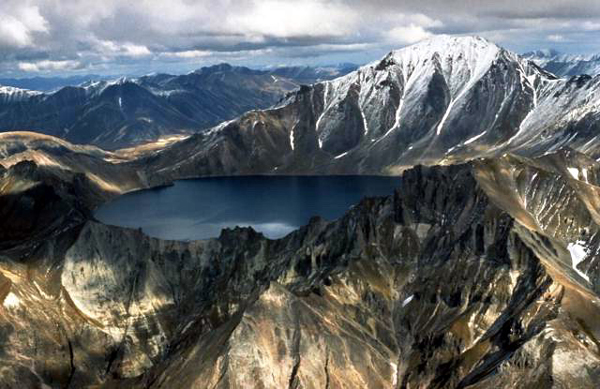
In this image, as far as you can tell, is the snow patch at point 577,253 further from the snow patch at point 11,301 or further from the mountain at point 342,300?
the snow patch at point 11,301

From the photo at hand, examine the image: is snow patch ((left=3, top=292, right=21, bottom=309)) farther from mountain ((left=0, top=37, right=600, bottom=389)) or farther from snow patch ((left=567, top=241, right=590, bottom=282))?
snow patch ((left=567, top=241, right=590, bottom=282))

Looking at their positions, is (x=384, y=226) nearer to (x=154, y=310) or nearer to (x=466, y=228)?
(x=466, y=228)

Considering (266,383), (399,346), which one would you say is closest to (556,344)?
(399,346)

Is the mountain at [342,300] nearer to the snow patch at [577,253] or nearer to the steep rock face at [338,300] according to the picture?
the steep rock face at [338,300]

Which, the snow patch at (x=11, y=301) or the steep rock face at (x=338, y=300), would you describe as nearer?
the steep rock face at (x=338, y=300)

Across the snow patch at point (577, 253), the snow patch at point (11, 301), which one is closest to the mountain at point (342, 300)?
the snow patch at point (11, 301)

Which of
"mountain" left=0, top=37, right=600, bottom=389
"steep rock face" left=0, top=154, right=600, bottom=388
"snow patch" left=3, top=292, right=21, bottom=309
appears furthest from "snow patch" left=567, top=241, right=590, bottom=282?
"snow patch" left=3, top=292, right=21, bottom=309

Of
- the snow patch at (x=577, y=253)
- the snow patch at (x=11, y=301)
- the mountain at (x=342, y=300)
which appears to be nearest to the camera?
the mountain at (x=342, y=300)

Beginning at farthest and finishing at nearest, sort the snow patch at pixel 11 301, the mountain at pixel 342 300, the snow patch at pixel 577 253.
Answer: the snow patch at pixel 577 253 → the snow patch at pixel 11 301 → the mountain at pixel 342 300

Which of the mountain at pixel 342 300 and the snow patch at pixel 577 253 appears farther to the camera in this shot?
the snow patch at pixel 577 253

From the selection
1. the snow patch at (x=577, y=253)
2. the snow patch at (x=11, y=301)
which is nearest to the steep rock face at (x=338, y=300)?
the snow patch at (x=11, y=301)
